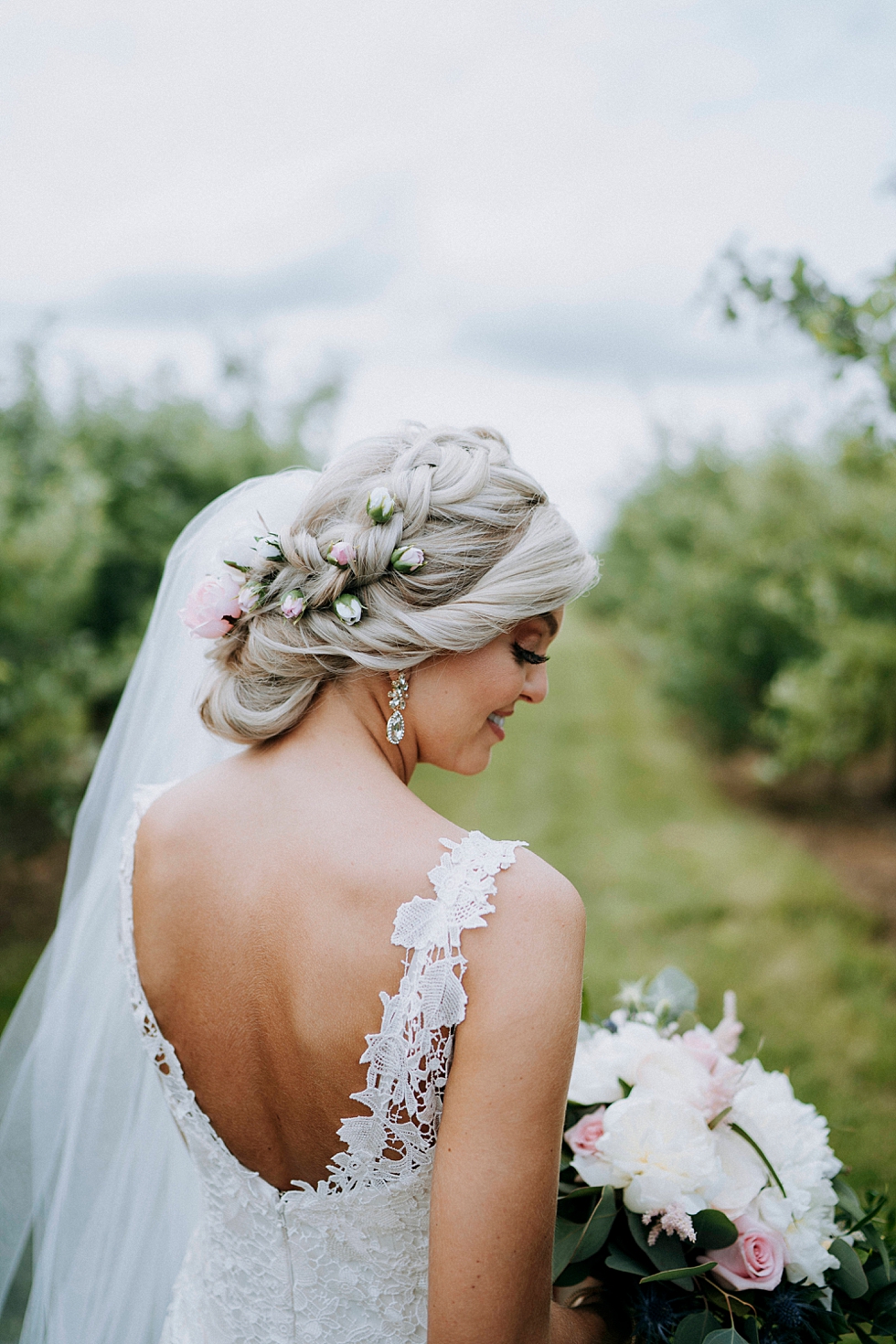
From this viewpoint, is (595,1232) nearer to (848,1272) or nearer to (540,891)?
(848,1272)

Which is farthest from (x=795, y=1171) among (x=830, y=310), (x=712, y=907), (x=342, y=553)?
(x=712, y=907)

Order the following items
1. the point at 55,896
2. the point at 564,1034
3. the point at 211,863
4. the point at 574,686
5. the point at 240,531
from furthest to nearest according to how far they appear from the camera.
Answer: the point at 574,686 → the point at 55,896 → the point at 240,531 → the point at 211,863 → the point at 564,1034

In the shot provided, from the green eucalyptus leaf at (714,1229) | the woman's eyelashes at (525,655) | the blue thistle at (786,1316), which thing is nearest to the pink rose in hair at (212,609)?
the woman's eyelashes at (525,655)

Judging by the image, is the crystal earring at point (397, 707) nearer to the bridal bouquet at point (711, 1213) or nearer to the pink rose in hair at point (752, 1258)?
the bridal bouquet at point (711, 1213)

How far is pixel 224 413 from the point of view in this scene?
10.5 m

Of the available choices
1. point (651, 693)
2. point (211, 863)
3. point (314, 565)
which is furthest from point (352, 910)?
point (651, 693)

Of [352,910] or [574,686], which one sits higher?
[352,910]

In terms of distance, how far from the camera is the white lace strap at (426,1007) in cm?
140

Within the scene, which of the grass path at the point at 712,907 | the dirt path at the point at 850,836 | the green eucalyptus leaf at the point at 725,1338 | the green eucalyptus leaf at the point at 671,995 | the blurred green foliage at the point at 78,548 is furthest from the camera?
the dirt path at the point at 850,836

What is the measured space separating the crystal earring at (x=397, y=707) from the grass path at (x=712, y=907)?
3.75ft

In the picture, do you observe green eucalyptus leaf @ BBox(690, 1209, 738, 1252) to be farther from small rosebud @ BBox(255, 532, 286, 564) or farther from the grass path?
small rosebud @ BBox(255, 532, 286, 564)

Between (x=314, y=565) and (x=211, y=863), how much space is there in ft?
1.86

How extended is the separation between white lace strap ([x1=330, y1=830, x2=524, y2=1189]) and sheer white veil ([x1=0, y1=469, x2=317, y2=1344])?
99 cm

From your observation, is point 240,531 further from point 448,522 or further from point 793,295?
point 793,295
